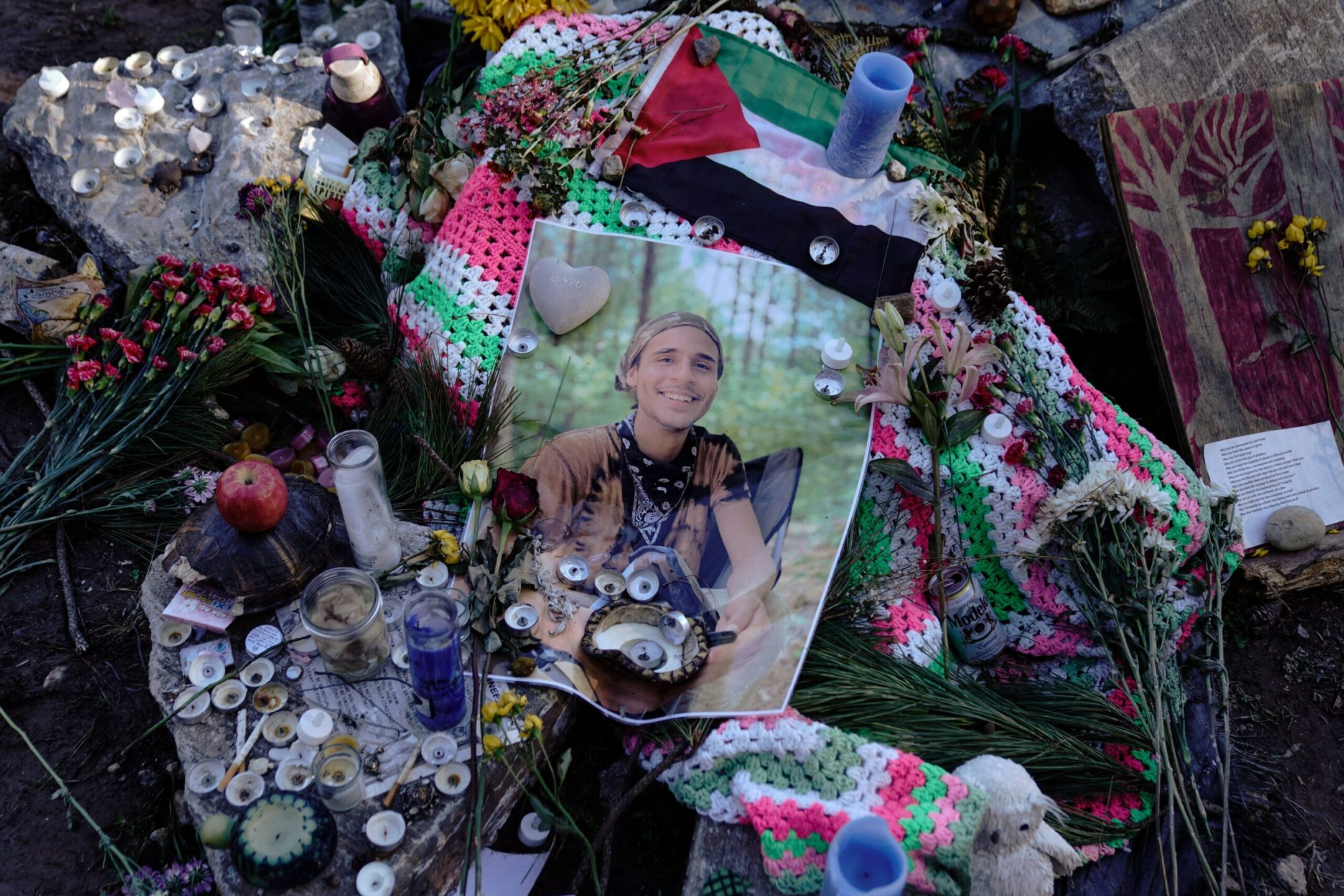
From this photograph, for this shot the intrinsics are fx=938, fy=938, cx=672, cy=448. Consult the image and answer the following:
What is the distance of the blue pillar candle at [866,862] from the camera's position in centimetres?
149

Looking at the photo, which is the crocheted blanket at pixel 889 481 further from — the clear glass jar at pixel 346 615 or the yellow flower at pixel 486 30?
the clear glass jar at pixel 346 615

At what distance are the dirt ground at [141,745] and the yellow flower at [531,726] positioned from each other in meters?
0.41

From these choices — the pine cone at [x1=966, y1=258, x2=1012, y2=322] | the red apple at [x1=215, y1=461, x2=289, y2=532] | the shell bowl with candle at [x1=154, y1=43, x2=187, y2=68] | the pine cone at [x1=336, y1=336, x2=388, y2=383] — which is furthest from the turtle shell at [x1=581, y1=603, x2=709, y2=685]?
the shell bowl with candle at [x1=154, y1=43, x2=187, y2=68]

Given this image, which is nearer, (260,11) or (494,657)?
(494,657)

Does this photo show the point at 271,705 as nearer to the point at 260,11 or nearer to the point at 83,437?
the point at 83,437

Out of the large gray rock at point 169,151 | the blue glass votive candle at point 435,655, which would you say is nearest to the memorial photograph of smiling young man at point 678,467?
the blue glass votive candle at point 435,655

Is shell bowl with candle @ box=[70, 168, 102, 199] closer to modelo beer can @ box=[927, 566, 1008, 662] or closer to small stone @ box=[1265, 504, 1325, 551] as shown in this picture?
modelo beer can @ box=[927, 566, 1008, 662]

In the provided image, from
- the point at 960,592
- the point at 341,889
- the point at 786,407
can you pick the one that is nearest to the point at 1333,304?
the point at 960,592

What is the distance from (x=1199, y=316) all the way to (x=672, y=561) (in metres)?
1.73

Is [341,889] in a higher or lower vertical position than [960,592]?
lower

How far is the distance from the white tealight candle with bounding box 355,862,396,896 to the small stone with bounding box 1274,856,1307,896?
1902 millimetres

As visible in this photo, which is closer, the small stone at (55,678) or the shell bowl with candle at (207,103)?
the small stone at (55,678)

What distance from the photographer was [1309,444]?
267cm

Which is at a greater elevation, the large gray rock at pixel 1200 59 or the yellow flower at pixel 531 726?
the large gray rock at pixel 1200 59
